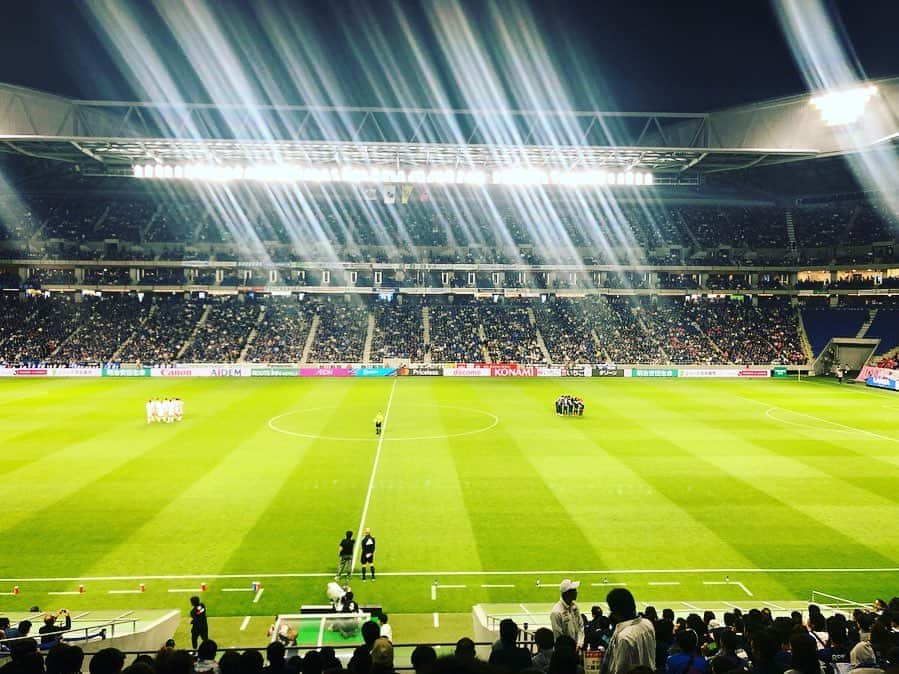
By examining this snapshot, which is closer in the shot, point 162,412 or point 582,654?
point 582,654

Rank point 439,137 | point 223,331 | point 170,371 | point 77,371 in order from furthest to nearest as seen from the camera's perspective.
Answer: point 223,331, point 170,371, point 77,371, point 439,137

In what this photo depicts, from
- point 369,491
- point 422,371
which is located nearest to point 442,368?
point 422,371

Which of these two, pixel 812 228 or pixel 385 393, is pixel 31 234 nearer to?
pixel 385 393

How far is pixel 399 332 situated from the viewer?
62375mm

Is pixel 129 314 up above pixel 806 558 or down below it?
above

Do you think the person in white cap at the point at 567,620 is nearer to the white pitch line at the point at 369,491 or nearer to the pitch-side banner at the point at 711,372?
the white pitch line at the point at 369,491

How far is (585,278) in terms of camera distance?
6938 cm

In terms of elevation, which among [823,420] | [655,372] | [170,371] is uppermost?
[170,371]

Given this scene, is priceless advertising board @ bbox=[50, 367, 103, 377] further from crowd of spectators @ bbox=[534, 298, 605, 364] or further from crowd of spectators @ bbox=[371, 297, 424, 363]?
crowd of spectators @ bbox=[534, 298, 605, 364]

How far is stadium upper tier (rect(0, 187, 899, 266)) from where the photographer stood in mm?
67562

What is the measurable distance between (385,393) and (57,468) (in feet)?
75.5

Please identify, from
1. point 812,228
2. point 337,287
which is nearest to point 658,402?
point 337,287

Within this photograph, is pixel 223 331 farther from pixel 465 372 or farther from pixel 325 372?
pixel 465 372

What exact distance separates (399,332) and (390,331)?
0.90 m
